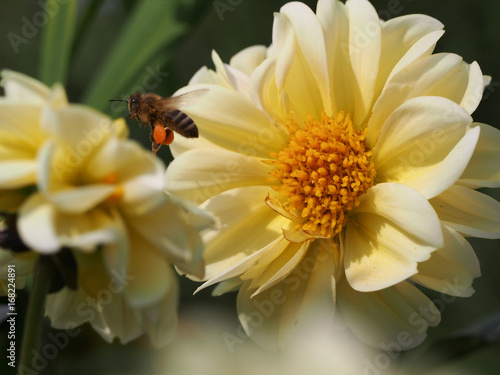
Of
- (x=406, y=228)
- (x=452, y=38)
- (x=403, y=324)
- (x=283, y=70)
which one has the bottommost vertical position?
(x=452, y=38)

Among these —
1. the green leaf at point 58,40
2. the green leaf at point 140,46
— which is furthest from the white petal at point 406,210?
the green leaf at point 58,40

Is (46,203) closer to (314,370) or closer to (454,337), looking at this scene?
(314,370)

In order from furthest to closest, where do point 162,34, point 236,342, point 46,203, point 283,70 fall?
point 162,34 < point 283,70 < point 236,342 < point 46,203

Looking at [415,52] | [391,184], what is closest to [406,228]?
[391,184]

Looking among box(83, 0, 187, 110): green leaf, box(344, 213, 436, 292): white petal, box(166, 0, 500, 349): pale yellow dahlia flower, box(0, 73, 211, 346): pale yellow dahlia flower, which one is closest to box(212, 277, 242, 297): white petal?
box(166, 0, 500, 349): pale yellow dahlia flower

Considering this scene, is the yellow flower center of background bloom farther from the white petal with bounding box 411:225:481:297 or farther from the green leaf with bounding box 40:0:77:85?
the green leaf with bounding box 40:0:77:85

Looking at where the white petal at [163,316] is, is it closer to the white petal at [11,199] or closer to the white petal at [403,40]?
the white petal at [11,199]

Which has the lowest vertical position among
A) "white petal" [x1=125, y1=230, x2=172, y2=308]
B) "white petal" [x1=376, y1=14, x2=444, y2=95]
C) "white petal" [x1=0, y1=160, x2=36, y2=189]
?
"white petal" [x1=376, y1=14, x2=444, y2=95]

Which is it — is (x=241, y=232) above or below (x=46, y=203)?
below
